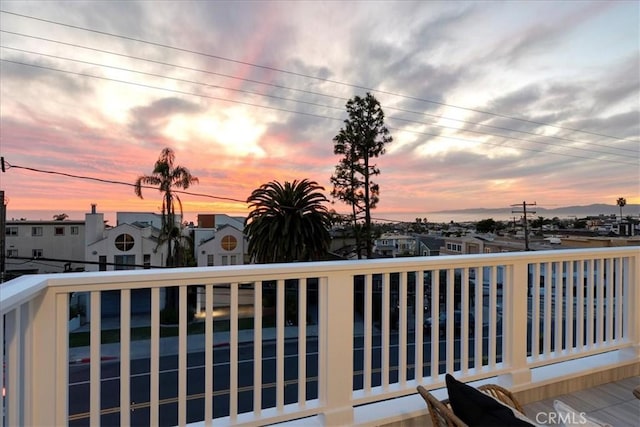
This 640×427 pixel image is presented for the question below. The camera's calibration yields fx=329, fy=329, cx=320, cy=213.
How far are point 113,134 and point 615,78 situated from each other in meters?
11.6

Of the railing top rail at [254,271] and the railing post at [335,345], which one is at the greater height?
the railing top rail at [254,271]

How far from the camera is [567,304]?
2.11 meters

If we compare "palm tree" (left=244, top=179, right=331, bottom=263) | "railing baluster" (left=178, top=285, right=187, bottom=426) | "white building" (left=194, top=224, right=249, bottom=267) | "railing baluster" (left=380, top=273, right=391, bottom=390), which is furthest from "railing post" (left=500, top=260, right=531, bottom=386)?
"white building" (left=194, top=224, right=249, bottom=267)

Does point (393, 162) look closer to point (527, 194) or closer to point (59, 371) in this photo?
point (527, 194)

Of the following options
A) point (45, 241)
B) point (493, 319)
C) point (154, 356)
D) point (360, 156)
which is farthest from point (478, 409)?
point (45, 241)

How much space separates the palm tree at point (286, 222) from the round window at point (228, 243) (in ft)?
21.9

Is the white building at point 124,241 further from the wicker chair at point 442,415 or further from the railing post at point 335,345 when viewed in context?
the wicker chair at point 442,415

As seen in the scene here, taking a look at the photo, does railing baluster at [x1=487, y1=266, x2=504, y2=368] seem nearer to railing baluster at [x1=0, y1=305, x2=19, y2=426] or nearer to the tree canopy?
railing baluster at [x1=0, y1=305, x2=19, y2=426]

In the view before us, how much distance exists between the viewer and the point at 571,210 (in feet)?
38.1

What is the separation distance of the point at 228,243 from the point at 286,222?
7.84 meters

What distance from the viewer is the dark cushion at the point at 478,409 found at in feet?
2.62

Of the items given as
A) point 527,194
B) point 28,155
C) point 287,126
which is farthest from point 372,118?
point 28,155

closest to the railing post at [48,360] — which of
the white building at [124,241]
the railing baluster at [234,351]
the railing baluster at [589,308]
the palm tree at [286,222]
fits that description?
the railing baluster at [234,351]

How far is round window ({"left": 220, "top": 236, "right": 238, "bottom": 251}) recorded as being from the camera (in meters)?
17.4
